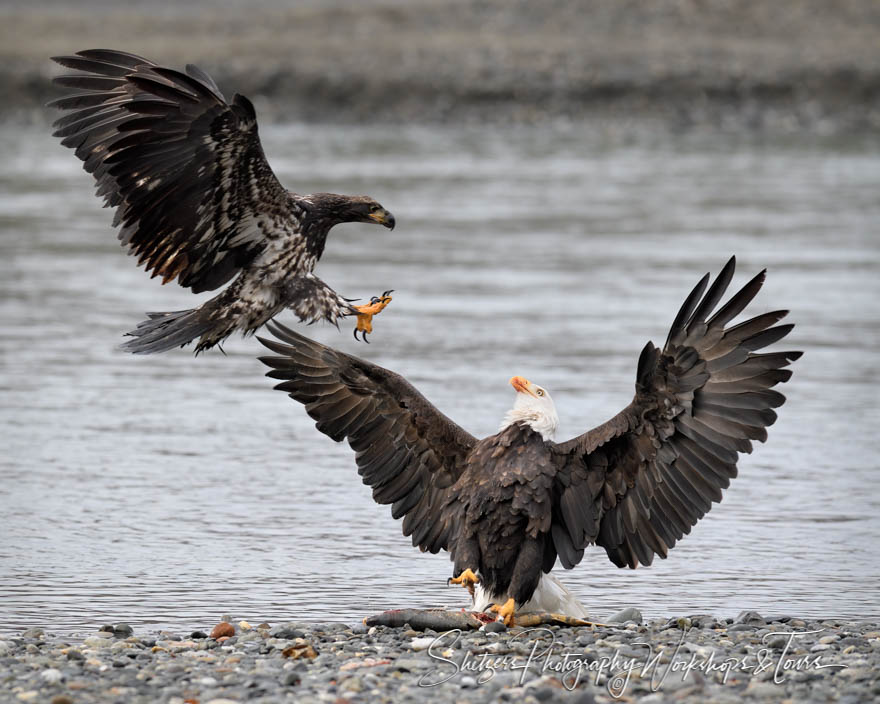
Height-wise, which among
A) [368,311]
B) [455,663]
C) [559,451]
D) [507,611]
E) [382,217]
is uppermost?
[382,217]

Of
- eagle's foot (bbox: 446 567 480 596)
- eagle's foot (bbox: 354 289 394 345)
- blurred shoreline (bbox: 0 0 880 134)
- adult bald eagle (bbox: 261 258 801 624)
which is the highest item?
blurred shoreline (bbox: 0 0 880 134)

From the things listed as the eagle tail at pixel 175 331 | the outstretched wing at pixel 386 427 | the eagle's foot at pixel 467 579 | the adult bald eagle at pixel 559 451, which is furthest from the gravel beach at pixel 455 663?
the eagle tail at pixel 175 331

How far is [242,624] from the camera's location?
19.8ft

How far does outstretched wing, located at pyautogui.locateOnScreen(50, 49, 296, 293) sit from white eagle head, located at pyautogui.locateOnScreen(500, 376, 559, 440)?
4.98 feet

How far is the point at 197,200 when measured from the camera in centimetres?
679

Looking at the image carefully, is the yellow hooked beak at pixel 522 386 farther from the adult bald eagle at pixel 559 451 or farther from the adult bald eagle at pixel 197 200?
the adult bald eagle at pixel 197 200

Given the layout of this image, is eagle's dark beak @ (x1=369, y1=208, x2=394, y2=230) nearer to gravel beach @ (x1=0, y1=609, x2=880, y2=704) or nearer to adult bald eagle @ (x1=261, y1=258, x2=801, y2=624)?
adult bald eagle @ (x1=261, y1=258, x2=801, y2=624)

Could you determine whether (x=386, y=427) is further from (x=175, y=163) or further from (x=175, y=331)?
(x=175, y=163)

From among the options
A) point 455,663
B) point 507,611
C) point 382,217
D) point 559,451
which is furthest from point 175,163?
point 455,663

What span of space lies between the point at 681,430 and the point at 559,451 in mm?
478

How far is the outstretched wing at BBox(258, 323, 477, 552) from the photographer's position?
6262mm

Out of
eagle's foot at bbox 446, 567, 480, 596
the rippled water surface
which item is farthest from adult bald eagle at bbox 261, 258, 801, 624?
the rippled water surface

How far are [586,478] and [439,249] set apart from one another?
33.2ft

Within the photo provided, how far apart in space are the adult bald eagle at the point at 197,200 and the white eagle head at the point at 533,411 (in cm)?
117
